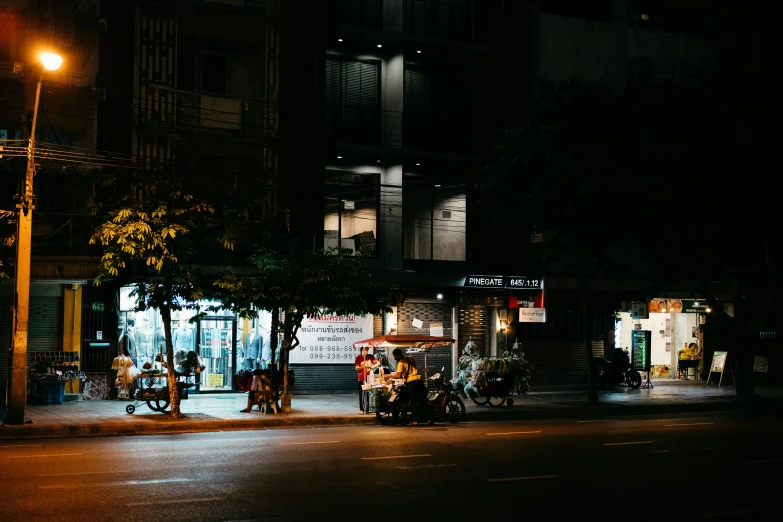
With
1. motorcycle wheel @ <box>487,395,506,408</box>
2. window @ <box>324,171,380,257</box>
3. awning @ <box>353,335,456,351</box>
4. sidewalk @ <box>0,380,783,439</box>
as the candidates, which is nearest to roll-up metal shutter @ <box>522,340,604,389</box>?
sidewalk @ <box>0,380,783,439</box>

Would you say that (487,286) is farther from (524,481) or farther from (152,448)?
(524,481)

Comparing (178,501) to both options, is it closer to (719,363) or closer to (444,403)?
(444,403)

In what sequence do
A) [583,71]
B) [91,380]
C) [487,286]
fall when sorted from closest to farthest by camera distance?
[91,380] → [487,286] → [583,71]

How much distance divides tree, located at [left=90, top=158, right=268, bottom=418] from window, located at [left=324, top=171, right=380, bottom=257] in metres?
8.25

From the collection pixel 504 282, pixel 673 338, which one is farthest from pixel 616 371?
pixel 673 338

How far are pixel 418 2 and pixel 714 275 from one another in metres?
15.9

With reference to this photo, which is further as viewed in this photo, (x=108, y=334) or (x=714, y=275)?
(x=714, y=275)

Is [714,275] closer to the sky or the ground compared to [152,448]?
closer to the sky

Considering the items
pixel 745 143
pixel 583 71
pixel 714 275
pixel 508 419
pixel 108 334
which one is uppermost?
pixel 583 71

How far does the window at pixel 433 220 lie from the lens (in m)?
32.8

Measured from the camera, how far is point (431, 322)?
32594mm

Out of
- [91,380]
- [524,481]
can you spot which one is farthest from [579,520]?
[91,380]

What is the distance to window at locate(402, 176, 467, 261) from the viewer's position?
108 feet

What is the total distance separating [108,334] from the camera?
2755cm
